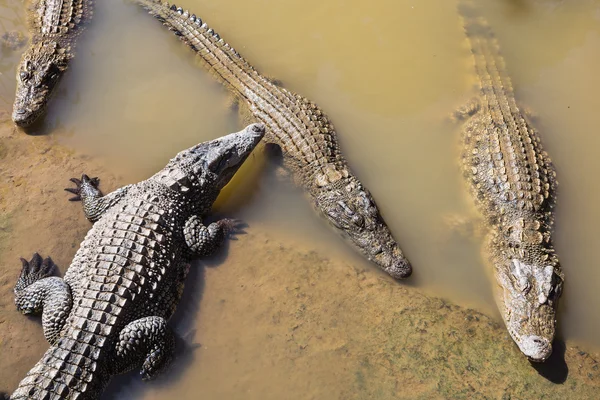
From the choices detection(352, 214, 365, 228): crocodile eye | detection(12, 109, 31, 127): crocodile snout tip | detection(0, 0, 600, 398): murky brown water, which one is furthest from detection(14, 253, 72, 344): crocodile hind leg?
detection(352, 214, 365, 228): crocodile eye

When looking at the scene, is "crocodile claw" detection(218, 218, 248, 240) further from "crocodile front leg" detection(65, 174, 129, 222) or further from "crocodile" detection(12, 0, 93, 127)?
"crocodile" detection(12, 0, 93, 127)

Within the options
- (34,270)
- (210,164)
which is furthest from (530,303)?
(34,270)

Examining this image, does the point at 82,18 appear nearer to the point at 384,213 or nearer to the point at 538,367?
the point at 384,213

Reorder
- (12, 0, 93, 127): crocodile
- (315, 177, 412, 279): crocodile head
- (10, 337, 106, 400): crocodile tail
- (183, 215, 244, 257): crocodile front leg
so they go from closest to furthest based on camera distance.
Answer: (10, 337, 106, 400): crocodile tail
(183, 215, 244, 257): crocodile front leg
(315, 177, 412, 279): crocodile head
(12, 0, 93, 127): crocodile

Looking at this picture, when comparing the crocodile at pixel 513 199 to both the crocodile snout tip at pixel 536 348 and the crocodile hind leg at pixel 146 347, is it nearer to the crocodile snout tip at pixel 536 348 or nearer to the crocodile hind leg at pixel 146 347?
the crocodile snout tip at pixel 536 348

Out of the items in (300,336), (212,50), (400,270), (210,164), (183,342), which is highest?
(212,50)

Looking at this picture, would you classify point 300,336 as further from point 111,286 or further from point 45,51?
point 45,51
